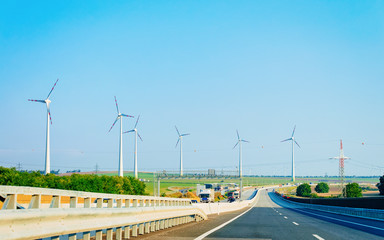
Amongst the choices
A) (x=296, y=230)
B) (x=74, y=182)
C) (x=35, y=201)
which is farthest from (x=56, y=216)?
(x=74, y=182)

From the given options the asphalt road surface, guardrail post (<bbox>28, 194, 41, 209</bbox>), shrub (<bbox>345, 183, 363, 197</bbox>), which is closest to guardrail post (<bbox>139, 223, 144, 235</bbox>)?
the asphalt road surface

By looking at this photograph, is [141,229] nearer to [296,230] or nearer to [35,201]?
[296,230]

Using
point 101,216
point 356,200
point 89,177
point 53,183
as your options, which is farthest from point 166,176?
point 101,216

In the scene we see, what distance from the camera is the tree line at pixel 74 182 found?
57.2 m

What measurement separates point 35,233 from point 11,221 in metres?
0.64

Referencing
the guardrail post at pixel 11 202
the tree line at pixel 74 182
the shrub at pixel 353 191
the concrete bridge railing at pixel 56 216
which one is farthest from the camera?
the shrub at pixel 353 191

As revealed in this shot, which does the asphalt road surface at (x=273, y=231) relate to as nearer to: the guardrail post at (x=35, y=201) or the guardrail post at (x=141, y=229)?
the guardrail post at (x=141, y=229)

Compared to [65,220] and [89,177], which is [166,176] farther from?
[65,220]

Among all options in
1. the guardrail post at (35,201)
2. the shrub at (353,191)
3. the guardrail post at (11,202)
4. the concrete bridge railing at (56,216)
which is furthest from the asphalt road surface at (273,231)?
the shrub at (353,191)

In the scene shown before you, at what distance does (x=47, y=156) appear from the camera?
215ft

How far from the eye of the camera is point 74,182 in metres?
67.6

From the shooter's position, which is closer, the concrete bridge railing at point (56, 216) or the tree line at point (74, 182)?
the concrete bridge railing at point (56, 216)

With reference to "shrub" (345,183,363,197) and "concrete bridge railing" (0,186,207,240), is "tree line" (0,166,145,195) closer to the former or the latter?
"concrete bridge railing" (0,186,207,240)

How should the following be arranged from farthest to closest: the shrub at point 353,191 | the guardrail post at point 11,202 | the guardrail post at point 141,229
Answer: the shrub at point 353,191
the guardrail post at point 141,229
the guardrail post at point 11,202
